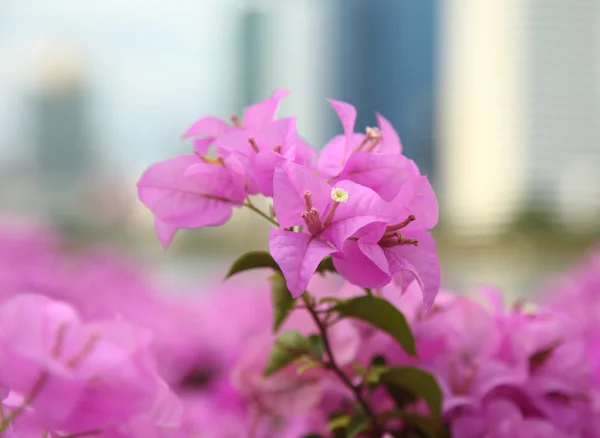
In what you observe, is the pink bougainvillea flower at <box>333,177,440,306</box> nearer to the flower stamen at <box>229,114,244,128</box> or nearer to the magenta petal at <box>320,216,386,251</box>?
the magenta petal at <box>320,216,386,251</box>

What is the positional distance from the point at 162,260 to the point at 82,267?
2.89 m

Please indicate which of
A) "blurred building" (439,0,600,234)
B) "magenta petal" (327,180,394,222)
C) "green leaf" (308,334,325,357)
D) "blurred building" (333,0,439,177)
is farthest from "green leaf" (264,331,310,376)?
"blurred building" (333,0,439,177)

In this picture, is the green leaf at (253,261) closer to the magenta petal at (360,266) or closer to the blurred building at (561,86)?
the magenta petal at (360,266)

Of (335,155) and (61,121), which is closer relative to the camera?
(335,155)

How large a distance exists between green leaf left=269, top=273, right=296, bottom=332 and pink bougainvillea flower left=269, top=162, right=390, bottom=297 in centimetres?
6

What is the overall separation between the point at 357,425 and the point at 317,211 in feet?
0.44

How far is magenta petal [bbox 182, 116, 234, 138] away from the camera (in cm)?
35

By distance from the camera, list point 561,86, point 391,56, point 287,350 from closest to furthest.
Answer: point 287,350 < point 561,86 < point 391,56

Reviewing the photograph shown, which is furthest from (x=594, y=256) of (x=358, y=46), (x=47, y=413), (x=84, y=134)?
(x=358, y=46)

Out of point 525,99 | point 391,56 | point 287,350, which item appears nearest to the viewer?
point 287,350

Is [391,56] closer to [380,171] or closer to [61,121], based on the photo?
[61,121]

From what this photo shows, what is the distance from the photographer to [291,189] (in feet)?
0.94

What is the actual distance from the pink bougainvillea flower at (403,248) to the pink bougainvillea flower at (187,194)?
0.22 feet

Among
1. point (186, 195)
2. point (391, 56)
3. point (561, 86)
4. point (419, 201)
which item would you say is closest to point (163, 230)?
point (186, 195)
